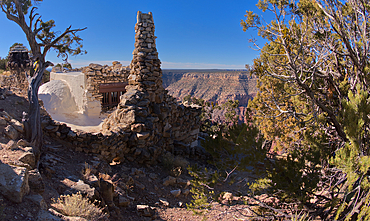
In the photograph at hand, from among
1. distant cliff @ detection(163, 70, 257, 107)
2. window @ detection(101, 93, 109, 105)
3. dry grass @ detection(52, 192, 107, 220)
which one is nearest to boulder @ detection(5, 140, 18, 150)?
dry grass @ detection(52, 192, 107, 220)

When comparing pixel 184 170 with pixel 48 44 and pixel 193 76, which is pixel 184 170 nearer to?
pixel 48 44

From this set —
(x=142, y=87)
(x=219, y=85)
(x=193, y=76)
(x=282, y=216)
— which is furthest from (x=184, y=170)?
(x=193, y=76)

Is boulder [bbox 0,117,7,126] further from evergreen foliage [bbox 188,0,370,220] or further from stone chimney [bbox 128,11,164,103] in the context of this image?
evergreen foliage [bbox 188,0,370,220]

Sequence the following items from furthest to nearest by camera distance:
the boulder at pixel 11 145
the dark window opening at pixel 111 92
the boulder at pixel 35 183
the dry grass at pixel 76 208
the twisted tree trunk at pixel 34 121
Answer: the dark window opening at pixel 111 92
the twisted tree trunk at pixel 34 121
the boulder at pixel 11 145
the boulder at pixel 35 183
the dry grass at pixel 76 208

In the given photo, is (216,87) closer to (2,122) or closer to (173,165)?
(173,165)

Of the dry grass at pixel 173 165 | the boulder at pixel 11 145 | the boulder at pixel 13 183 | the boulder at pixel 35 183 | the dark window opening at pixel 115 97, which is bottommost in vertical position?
the dry grass at pixel 173 165

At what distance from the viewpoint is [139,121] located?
8062 mm

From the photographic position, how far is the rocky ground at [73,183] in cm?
343

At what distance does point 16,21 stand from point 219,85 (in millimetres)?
58533

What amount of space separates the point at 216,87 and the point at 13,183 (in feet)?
194

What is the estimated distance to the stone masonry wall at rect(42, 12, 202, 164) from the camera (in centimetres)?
705

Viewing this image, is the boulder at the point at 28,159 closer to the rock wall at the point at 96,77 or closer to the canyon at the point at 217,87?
the rock wall at the point at 96,77

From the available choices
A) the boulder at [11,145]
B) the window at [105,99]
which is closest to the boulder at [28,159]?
the boulder at [11,145]

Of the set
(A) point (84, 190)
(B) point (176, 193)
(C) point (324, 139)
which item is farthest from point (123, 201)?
(C) point (324, 139)
